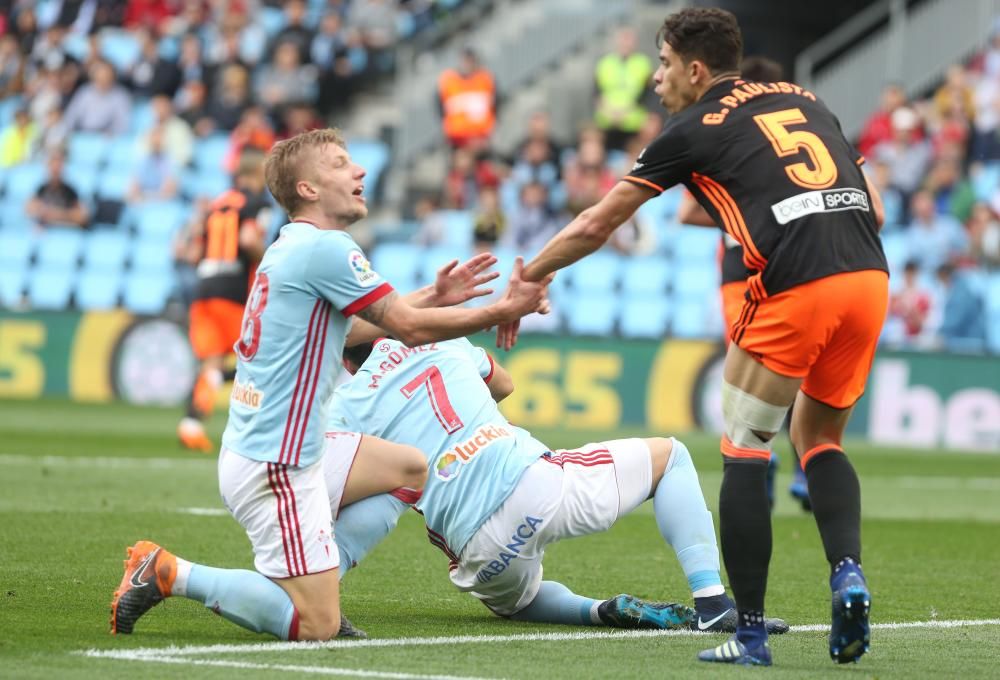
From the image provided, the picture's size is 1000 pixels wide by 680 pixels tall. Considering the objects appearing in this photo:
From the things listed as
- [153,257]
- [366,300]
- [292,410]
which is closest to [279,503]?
[292,410]

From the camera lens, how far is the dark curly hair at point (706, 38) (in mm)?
5992

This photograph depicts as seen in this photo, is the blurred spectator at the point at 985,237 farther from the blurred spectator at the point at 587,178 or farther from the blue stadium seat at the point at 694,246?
the blurred spectator at the point at 587,178

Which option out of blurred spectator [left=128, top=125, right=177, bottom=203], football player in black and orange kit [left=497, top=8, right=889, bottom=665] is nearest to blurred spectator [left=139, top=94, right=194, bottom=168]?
blurred spectator [left=128, top=125, right=177, bottom=203]

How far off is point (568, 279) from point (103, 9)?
10306 mm

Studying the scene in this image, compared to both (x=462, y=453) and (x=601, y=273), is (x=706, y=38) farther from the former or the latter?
(x=601, y=273)

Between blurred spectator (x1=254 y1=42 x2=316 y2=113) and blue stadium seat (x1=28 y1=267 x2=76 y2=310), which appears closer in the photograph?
blue stadium seat (x1=28 y1=267 x2=76 y2=310)

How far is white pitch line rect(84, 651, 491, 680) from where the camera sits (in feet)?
17.1

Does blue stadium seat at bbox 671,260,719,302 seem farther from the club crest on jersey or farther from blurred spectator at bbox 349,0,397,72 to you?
the club crest on jersey

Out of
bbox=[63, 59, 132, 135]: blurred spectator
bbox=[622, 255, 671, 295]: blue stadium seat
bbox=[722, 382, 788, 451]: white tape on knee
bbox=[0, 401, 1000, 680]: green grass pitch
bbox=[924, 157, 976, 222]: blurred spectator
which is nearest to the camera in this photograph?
bbox=[0, 401, 1000, 680]: green grass pitch

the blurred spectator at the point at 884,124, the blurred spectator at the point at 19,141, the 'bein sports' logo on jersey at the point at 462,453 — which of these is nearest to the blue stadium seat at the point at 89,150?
the blurred spectator at the point at 19,141

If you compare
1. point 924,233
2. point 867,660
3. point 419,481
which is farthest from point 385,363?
point 924,233

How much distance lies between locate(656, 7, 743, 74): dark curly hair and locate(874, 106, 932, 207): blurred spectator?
15.1 meters

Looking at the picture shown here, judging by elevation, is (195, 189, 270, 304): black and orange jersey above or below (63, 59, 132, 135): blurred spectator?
below

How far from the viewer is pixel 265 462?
593cm
